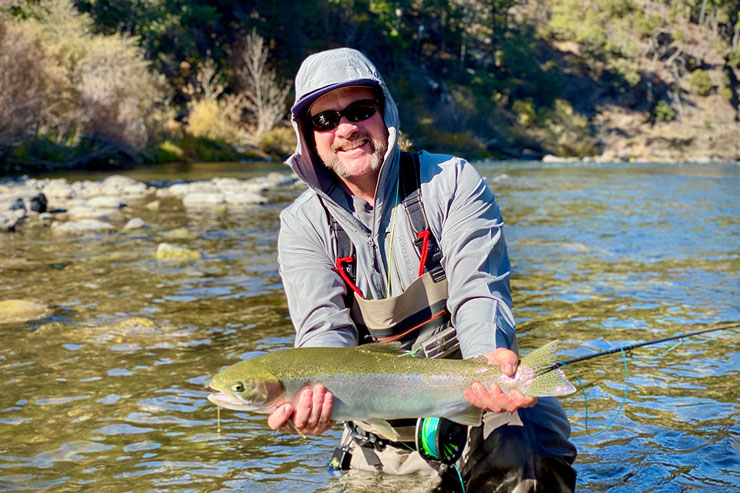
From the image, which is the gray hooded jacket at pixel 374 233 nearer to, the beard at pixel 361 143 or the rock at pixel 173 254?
the beard at pixel 361 143

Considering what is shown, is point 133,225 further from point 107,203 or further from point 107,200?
point 107,200

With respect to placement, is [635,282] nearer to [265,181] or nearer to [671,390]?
[671,390]

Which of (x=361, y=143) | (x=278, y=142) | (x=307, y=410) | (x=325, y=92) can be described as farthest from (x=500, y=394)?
(x=278, y=142)

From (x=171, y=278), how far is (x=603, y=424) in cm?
601

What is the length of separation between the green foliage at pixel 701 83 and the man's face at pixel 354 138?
80.8 m

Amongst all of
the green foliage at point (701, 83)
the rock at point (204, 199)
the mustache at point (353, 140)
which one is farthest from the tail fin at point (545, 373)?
the green foliage at point (701, 83)

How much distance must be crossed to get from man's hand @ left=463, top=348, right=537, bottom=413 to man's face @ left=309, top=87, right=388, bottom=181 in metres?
1.14

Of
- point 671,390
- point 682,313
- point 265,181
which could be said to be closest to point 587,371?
point 671,390

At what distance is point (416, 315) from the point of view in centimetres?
341

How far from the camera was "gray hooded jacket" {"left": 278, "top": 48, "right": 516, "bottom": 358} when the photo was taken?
10.7ft

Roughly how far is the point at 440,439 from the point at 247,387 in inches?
38.8

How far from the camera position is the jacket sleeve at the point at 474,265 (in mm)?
3006

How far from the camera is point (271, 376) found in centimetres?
260

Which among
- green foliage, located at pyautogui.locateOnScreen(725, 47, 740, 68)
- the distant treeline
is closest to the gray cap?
the distant treeline
